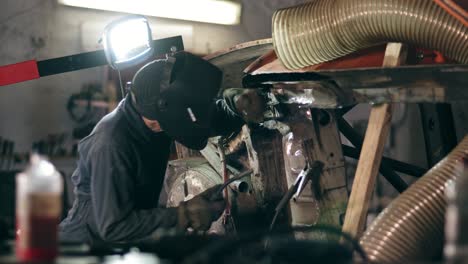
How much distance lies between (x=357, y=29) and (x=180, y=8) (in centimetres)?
509

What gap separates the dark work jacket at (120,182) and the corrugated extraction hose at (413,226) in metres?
1.19

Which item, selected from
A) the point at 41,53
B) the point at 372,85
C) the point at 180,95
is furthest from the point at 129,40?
the point at 41,53

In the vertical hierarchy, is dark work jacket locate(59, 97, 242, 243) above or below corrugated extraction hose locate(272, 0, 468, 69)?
below

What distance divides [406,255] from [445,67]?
834mm

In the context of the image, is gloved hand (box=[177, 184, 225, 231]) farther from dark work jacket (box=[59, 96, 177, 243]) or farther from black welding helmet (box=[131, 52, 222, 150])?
black welding helmet (box=[131, 52, 222, 150])

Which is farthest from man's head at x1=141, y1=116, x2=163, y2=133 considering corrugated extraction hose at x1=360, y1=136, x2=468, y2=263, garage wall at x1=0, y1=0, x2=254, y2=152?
garage wall at x1=0, y1=0, x2=254, y2=152

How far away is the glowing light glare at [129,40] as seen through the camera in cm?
404

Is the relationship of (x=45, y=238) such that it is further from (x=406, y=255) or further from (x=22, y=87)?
(x=22, y=87)

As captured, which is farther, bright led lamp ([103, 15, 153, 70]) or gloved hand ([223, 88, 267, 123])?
bright led lamp ([103, 15, 153, 70])

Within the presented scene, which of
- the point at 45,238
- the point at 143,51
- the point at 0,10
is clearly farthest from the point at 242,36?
the point at 45,238

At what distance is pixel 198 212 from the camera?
367 cm

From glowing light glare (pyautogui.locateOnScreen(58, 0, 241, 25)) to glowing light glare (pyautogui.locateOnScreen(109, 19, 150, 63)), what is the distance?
3.52 m

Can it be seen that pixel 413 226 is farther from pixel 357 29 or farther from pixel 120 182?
pixel 120 182

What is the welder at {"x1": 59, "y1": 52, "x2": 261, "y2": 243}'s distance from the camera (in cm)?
356
